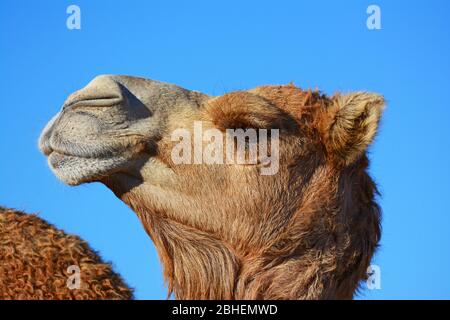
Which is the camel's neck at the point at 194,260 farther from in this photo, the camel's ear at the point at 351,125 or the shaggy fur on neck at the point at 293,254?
the camel's ear at the point at 351,125

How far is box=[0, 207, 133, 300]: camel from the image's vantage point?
27.5ft

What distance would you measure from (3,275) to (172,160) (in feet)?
5.19

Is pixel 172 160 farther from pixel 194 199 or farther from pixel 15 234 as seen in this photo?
pixel 15 234

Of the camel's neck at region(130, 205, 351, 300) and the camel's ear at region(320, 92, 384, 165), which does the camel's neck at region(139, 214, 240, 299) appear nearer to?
the camel's neck at region(130, 205, 351, 300)

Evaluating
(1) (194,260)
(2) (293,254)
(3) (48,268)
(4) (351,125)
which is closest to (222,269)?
(1) (194,260)

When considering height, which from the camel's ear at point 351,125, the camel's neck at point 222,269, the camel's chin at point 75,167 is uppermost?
the camel's ear at point 351,125

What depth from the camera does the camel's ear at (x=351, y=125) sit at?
839cm

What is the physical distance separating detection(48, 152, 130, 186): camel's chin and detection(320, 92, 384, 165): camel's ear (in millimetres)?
1769

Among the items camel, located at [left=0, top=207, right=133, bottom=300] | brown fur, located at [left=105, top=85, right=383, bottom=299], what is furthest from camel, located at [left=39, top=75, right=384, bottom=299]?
camel, located at [left=0, top=207, right=133, bottom=300]

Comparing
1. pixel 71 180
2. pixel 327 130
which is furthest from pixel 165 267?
pixel 327 130

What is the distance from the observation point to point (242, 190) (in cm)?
836

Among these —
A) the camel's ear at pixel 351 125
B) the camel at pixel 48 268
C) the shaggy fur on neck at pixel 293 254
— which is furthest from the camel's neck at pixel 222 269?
the camel's ear at pixel 351 125

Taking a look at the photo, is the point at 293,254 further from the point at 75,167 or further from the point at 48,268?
the point at 48,268

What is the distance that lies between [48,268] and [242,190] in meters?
1.62
